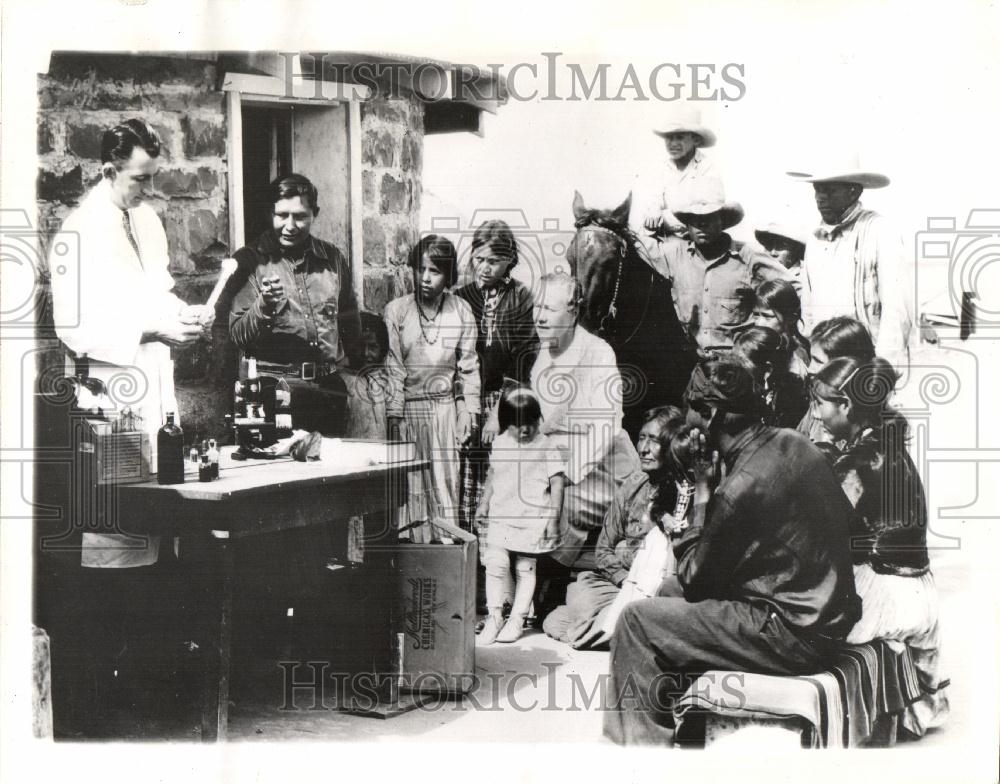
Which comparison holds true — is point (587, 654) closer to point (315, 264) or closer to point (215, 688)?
point (215, 688)

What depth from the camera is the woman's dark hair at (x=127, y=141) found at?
4152 millimetres

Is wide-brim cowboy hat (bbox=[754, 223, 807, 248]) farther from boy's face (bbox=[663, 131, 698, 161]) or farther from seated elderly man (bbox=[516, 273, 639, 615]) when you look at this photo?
seated elderly man (bbox=[516, 273, 639, 615])

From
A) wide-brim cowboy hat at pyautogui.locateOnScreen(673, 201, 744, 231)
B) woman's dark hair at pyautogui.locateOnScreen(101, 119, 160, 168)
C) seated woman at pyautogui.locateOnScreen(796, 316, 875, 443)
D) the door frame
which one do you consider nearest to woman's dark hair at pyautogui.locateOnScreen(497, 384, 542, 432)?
wide-brim cowboy hat at pyautogui.locateOnScreen(673, 201, 744, 231)

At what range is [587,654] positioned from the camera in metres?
4.18

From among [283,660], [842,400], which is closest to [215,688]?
[283,660]

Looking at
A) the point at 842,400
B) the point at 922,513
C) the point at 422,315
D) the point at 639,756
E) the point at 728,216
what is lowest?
the point at 639,756

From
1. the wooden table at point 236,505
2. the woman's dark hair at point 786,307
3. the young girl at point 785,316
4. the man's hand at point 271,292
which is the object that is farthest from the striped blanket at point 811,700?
the man's hand at point 271,292

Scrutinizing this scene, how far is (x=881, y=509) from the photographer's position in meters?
4.16

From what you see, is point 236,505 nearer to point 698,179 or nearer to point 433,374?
point 433,374

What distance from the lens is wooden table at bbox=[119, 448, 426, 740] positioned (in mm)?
3697

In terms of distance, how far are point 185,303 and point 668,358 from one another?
1.93m

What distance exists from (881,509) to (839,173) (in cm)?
134

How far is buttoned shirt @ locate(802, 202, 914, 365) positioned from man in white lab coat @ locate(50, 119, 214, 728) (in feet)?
8.08

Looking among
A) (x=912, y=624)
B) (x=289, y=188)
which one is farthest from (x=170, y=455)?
(x=912, y=624)
